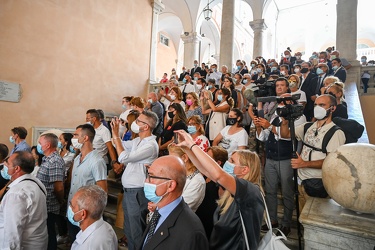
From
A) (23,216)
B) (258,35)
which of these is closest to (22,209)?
(23,216)

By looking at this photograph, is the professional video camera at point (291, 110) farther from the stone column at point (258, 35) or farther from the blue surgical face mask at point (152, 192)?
the stone column at point (258, 35)

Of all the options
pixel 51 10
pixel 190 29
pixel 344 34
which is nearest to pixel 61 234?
pixel 51 10

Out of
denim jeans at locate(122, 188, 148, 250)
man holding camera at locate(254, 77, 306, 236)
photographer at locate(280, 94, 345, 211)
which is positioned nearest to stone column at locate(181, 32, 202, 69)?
man holding camera at locate(254, 77, 306, 236)

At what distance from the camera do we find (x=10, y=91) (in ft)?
23.8

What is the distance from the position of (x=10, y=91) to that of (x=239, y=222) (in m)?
7.90

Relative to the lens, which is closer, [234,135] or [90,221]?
[90,221]

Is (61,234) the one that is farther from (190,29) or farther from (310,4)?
(310,4)

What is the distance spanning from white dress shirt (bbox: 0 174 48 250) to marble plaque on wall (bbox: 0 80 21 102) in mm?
5692

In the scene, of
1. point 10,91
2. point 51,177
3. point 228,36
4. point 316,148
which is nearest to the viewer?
point 316,148

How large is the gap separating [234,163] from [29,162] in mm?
2346

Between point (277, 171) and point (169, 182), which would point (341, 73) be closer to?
point (277, 171)

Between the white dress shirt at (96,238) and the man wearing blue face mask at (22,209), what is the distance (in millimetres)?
777

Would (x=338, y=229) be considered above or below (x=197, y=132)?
below

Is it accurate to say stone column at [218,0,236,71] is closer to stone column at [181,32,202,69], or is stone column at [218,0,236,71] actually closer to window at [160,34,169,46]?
stone column at [181,32,202,69]
